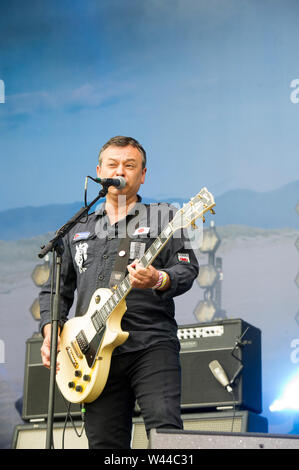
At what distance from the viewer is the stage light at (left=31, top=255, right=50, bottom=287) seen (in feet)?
17.7

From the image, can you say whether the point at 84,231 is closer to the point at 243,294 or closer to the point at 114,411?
the point at 114,411

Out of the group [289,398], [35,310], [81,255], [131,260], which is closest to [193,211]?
[131,260]

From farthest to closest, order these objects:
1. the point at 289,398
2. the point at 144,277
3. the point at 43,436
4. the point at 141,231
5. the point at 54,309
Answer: the point at 289,398, the point at 43,436, the point at 141,231, the point at 54,309, the point at 144,277

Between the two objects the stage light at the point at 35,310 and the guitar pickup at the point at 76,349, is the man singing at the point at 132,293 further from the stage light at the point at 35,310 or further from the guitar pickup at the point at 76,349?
the stage light at the point at 35,310

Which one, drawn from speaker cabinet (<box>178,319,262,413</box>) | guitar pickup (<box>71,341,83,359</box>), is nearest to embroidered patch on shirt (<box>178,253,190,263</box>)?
guitar pickup (<box>71,341,83,359</box>)

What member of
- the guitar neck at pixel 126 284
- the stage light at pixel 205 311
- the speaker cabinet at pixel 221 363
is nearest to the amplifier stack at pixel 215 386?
the speaker cabinet at pixel 221 363

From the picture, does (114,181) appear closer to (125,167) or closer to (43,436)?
(125,167)

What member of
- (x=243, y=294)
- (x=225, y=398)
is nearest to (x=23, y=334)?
(x=243, y=294)

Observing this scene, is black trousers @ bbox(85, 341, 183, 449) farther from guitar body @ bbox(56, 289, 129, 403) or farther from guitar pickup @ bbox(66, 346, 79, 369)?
guitar pickup @ bbox(66, 346, 79, 369)

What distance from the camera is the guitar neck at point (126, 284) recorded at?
99.2 inches

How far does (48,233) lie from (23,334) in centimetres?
84

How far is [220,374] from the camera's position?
12.2 ft

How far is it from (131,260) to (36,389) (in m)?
1.84
